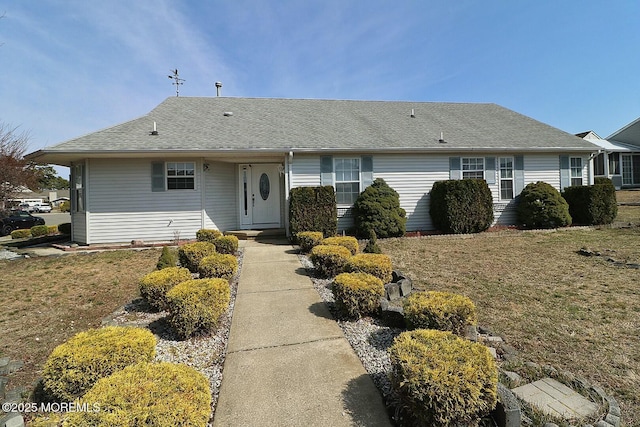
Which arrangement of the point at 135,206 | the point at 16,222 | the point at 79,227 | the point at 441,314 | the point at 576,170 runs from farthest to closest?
the point at 16,222 < the point at 576,170 < the point at 79,227 < the point at 135,206 < the point at 441,314

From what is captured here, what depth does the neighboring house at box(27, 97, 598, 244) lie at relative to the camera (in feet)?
31.9

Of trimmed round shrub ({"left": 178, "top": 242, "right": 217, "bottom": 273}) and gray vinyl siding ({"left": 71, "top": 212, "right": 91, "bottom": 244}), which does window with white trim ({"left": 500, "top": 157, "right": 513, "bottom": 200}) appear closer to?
trimmed round shrub ({"left": 178, "top": 242, "right": 217, "bottom": 273})

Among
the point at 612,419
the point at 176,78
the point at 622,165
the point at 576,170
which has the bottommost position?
the point at 612,419

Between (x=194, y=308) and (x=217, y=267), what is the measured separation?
172cm

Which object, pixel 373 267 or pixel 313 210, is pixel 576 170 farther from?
pixel 373 267

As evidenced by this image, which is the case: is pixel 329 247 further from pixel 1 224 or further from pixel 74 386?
pixel 1 224

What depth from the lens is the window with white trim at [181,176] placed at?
10.0 metres

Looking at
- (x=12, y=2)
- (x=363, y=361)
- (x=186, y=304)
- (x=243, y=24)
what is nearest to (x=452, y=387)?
(x=363, y=361)

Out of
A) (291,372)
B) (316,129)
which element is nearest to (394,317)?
(291,372)

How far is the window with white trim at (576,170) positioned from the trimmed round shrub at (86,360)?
15.2 metres

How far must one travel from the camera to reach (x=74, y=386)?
238cm

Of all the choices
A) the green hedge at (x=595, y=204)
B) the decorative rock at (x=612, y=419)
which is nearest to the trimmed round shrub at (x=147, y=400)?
the decorative rock at (x=612, y=419)

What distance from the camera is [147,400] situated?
1839mm

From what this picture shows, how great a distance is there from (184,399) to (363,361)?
1704 mm
